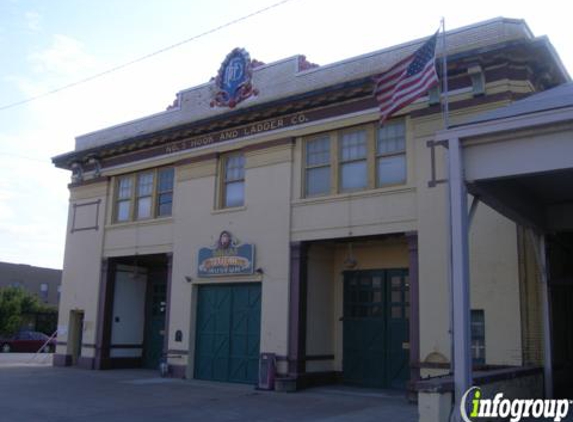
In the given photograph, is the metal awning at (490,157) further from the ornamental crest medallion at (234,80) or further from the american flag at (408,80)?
the ornamental crest medallion at (234,80)

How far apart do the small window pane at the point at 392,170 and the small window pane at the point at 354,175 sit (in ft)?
1.42

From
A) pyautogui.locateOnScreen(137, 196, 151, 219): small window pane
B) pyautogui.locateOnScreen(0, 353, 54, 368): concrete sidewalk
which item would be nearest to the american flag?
pyautogui.locateOnScreen(137, 196, 151, 219): small window pane

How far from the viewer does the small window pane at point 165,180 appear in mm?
22656

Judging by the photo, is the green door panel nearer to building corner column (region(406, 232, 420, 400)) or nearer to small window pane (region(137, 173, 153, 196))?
small window pane (region(137, 173, 153, 196))

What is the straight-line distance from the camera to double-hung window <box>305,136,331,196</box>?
18.5 m

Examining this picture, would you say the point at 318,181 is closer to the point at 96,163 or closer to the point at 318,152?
the point at 318,152

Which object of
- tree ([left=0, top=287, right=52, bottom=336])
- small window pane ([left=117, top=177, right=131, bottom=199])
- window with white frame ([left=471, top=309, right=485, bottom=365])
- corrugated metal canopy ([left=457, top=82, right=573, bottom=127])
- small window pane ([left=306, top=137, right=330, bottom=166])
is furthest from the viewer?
tree ([left=0, top=287, right=52, bottom=336])

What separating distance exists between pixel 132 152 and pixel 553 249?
47.5 feet

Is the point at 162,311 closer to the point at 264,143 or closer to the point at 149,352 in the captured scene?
the point at 149,352

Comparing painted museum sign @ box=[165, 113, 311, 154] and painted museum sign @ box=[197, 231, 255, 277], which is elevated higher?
painted museum sign @ box=[165, 113, 311, 154]

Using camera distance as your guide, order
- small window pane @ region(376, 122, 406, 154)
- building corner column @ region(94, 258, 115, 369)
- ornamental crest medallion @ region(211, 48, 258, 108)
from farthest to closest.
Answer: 1. building corner column @ region(94, 258, 115, 369)
2. ornamental crest medallion @ region(211, 48, 258, 108)
3. small window pane @ region(376, 122, 406, 154)

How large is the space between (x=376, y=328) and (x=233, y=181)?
20.4 ft

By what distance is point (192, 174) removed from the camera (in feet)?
71.1

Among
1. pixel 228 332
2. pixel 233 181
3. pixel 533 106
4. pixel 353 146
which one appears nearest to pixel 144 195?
pixel 233 181
